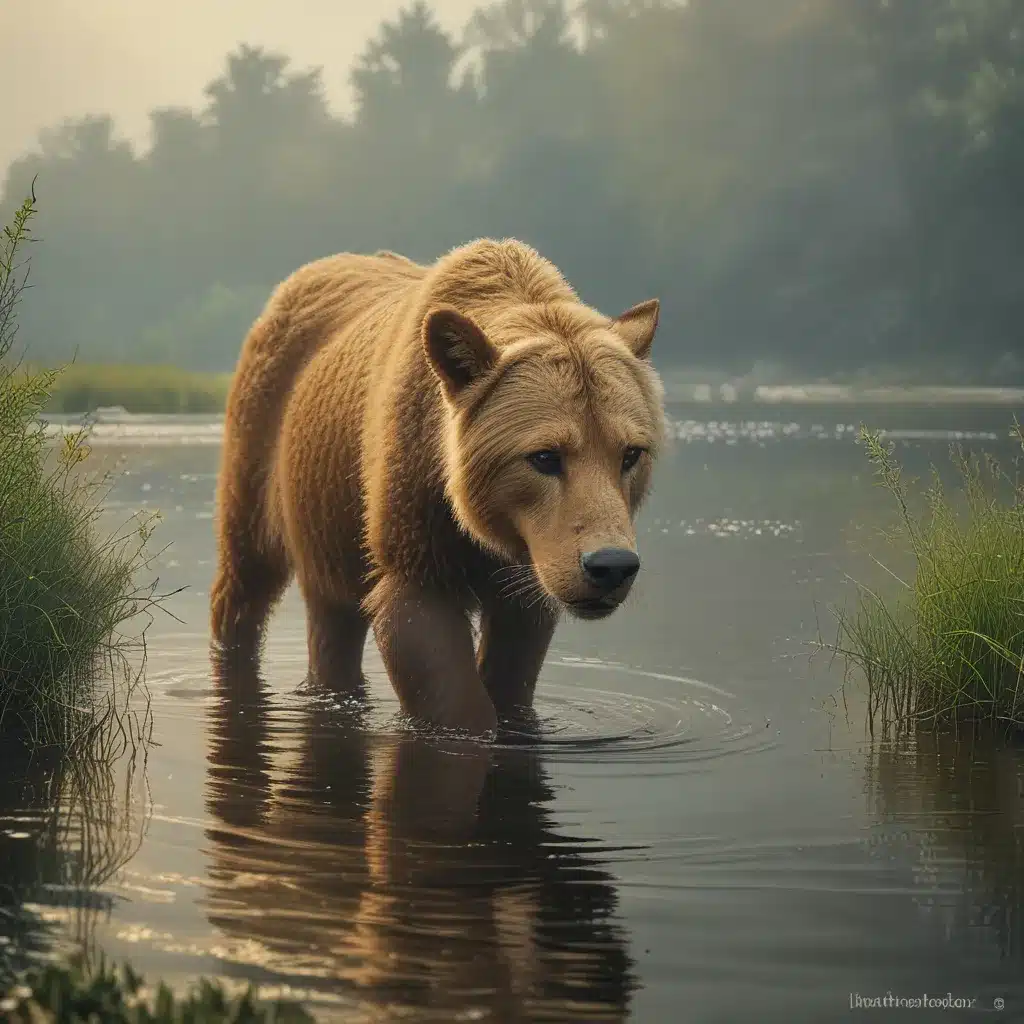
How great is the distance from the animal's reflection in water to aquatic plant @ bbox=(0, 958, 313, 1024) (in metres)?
0.45

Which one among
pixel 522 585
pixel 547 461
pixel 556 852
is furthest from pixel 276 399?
pixel 556 852

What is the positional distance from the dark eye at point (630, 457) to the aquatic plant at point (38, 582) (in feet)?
6.77

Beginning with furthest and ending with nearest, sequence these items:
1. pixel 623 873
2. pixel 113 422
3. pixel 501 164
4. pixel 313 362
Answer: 1. pixel 501 164
2. pixel 113 422
3. pixel 313 362
4. pixel 623 873

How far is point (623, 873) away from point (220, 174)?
112 meters

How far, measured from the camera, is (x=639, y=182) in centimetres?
10612

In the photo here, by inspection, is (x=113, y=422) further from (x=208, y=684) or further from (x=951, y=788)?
(x=951, y=788)

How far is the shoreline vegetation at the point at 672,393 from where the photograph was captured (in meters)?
49.5

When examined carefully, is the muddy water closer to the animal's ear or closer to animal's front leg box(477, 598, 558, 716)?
animal's front leg box(477, 598, 558, 716)

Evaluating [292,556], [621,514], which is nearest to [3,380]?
[292,556]

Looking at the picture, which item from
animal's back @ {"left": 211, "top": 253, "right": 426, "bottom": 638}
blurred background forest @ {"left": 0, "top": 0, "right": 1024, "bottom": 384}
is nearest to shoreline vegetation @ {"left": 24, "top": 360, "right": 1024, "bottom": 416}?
blurred background forest @ {"left": 0, "top": 0, "right": 1024, "bottom": 384}

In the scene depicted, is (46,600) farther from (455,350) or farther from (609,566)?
(609,566)

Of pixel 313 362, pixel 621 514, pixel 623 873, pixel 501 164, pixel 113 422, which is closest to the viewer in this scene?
pixel 623 873

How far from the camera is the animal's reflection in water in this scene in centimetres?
462

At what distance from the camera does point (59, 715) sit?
287 inches
